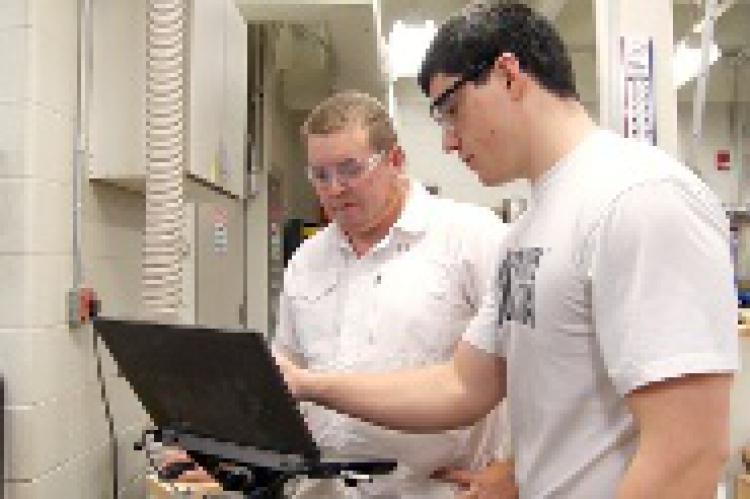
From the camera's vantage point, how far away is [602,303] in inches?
40.5

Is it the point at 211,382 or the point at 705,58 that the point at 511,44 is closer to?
the point at 211,382

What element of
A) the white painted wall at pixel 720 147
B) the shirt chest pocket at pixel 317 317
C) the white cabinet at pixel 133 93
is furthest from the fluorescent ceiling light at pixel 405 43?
the white painted wall at pixel 720 147

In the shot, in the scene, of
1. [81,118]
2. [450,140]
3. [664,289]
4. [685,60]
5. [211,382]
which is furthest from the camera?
[685,60]

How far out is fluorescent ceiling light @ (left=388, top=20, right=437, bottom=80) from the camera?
5.47 m

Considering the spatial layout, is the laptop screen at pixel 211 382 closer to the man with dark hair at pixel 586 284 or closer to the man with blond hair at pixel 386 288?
the man with dark hair at pixel 586 284

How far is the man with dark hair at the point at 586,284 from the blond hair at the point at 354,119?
0.53m

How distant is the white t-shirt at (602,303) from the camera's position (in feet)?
3.21

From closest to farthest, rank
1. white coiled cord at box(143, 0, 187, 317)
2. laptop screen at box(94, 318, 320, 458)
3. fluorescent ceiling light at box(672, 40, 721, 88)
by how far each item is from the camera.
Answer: laptop screen at box(94, 318, 320, 458) → white coiled cord at box(143, 0, 187, 317) → fluorescent ceiling light at box(672, 40, 721, 88)

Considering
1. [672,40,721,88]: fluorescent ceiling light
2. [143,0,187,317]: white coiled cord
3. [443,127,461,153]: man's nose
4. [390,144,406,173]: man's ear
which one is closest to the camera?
[443,127,461,153]: man's nose

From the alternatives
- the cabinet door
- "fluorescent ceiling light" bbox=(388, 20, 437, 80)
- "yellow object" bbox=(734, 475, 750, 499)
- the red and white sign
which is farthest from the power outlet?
the red and white sign

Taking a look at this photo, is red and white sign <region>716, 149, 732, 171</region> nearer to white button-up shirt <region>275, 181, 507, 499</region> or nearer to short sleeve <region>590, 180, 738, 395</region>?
white button-up shirt <region>275, 181, 507, 499</region>

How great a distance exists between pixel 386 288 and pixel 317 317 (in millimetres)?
195

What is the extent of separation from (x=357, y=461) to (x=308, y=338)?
71cm

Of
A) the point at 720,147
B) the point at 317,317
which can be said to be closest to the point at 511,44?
the point at 317,317
